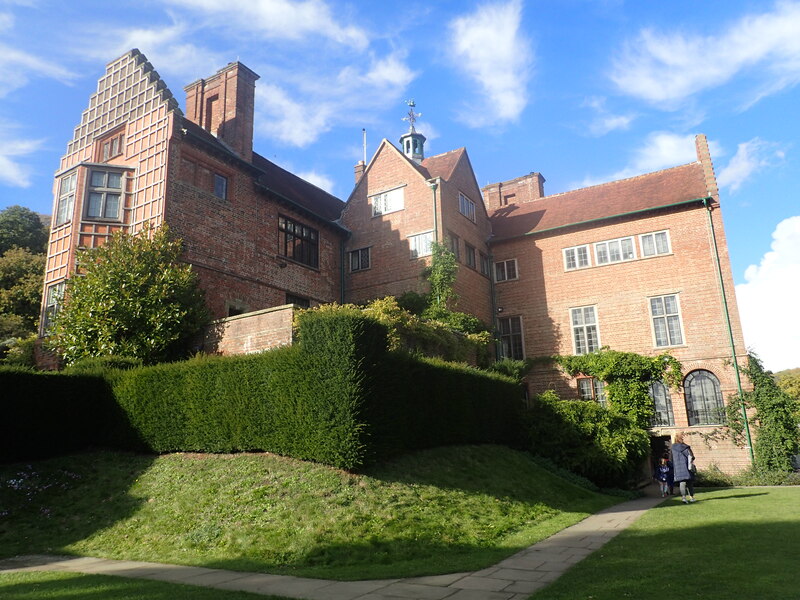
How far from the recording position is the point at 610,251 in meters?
27.2

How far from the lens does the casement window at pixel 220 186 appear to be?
22.1 meters

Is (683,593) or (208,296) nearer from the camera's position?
(683,593)

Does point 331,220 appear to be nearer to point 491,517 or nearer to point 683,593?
point 491,517

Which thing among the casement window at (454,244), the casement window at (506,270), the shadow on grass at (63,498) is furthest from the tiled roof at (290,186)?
the shadow on grass at (63,498)

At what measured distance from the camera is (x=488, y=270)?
30.2 m

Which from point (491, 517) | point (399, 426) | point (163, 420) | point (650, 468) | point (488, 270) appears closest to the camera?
point (491, 517)

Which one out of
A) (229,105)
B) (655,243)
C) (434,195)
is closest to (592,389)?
(655,243)

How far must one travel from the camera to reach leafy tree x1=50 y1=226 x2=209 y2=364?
55.3 feet

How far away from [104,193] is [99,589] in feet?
57.3

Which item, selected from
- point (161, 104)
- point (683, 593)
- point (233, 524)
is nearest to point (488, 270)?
point (161, 104)

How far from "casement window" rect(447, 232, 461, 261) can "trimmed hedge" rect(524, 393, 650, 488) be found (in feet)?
30.1

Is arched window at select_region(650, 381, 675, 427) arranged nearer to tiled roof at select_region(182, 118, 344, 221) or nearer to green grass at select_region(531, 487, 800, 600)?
green grass at select_region(531, 487, 800, 600)

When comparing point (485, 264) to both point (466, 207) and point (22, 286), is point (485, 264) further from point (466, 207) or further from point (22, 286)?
point (22, 286)

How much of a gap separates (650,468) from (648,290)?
8.03m
